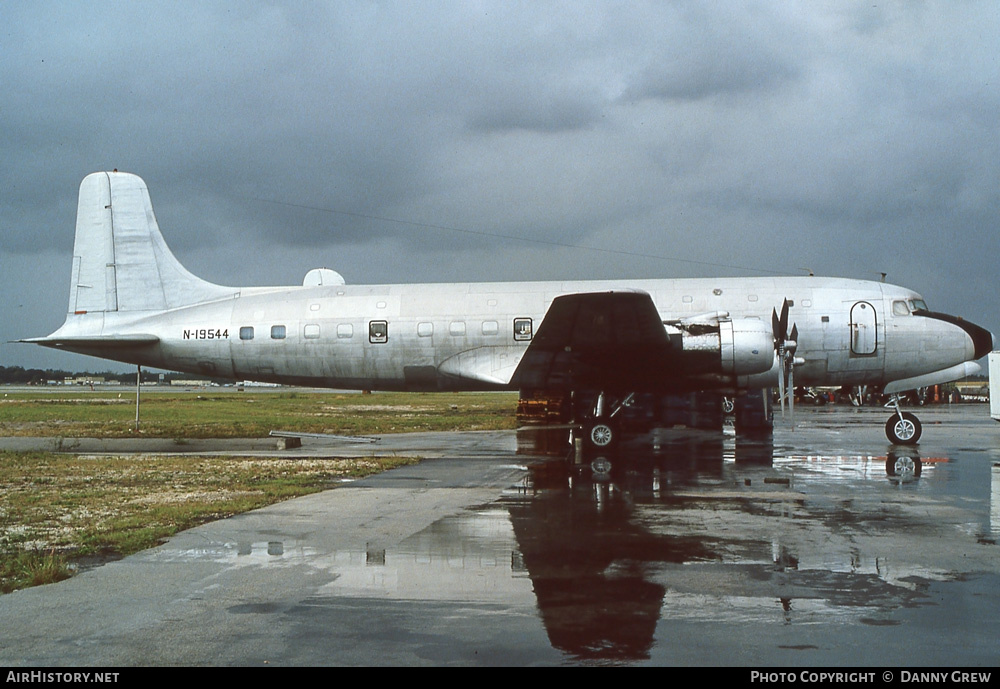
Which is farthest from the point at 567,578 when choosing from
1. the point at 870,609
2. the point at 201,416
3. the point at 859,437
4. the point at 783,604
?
the point at 201,416

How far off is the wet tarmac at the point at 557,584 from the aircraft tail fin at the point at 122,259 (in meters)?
12.6

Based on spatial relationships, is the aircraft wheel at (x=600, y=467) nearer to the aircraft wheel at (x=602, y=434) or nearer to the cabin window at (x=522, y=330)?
the aircraft wheel at (x=602, y=434)

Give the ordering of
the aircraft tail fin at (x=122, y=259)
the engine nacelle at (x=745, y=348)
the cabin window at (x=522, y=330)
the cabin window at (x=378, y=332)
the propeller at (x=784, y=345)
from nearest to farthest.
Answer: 1. the engine nacelle at (x=745, y=348)
2. the propeller at (x=784, y=345)
3. the cabin window at (x=522, y=330)
4. the cabin window at (x=378, y=332)
5. the aircraft tail fin at (x=122, y=259)

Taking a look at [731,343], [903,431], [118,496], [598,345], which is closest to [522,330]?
[598,345]

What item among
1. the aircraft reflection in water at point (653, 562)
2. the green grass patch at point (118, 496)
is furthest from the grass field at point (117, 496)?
the aircraft reflection in water at point (653, 562)

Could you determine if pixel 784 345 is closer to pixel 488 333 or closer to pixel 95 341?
pixel 488 333

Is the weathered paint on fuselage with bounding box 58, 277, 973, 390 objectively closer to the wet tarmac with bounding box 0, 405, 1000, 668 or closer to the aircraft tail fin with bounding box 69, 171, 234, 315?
the aircraft tail fin with bounding box 69, 171, 234, 315

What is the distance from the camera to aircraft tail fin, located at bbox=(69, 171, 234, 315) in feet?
73.5

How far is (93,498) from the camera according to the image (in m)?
12.3

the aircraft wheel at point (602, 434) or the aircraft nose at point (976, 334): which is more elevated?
the aircraft nose at point (976, 334)

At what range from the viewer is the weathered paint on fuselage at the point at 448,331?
66.1 feet

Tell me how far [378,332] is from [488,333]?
2940 mm

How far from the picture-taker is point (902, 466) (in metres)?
15.6

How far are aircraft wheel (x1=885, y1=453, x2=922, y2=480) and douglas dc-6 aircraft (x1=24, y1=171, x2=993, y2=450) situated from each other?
3.09 m
